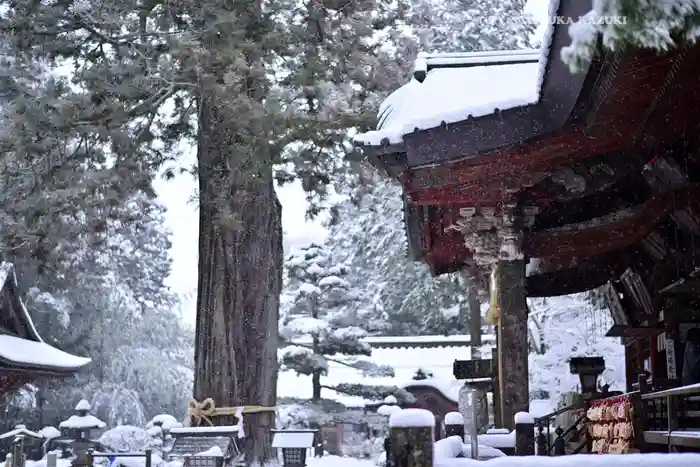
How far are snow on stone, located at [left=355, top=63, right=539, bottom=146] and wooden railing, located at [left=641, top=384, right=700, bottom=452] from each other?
7.97ft

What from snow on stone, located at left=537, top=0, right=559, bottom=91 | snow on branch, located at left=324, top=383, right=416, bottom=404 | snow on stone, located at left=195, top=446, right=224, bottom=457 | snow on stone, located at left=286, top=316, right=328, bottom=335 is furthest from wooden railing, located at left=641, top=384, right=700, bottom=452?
snow on branch, located at left=324, top=383, right=416, bottom=404

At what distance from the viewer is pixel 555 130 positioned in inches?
260

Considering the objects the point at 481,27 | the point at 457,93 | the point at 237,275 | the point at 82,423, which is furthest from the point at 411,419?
the point at 481,27

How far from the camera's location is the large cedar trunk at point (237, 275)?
37.7 ft

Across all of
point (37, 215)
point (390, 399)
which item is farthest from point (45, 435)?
point (37, 215)

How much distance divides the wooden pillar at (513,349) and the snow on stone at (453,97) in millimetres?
1910

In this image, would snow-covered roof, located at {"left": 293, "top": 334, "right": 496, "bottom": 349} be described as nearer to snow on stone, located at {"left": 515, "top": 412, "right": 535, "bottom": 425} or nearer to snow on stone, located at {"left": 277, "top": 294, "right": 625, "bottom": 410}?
snow on stone, located at {"left": 277, "top": 294, "right": 625, "bottom": 410}

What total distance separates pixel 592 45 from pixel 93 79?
30.5 ft

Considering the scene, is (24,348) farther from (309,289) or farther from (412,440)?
(412,440)

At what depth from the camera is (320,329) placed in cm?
2252

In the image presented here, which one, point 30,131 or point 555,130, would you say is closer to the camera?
point 555,130

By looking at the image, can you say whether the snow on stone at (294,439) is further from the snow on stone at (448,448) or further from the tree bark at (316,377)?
the tree bark at (316,377)

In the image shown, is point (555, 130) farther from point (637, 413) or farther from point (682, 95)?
point (637, 413)

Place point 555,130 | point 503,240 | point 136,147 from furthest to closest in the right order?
1. point 136,147
2. point 503,240
3. point 555,130
